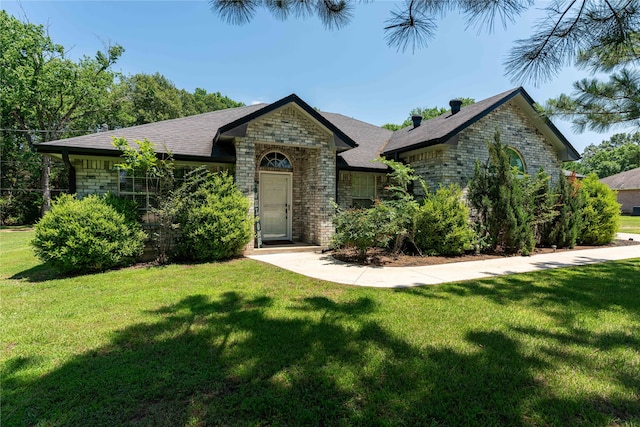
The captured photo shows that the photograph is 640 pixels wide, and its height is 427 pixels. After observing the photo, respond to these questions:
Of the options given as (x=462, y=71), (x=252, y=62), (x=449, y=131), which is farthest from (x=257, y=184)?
(x=462, y=71)

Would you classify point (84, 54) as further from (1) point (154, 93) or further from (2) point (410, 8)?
(2) point (410, 8)

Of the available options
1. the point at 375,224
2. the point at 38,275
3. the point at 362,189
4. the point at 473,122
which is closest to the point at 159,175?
the point at 38,275

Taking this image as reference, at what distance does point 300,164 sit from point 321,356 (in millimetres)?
8825

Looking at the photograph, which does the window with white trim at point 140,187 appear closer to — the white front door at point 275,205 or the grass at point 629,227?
the white front door at point 275,205

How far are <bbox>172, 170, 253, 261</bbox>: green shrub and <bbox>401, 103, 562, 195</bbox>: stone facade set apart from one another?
6236 millimetres

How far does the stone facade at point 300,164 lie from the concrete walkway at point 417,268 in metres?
1.61

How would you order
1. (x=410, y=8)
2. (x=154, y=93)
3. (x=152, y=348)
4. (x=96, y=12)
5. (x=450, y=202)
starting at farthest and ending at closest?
(x=154, y=93) < (x=450, y=202) < (x=96, y=12) < (x=410, y=8) < (x=152, y=348)

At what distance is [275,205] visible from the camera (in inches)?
439

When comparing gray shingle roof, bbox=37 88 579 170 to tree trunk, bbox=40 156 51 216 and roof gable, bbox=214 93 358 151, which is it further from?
tree trunk, bbox=40 156 51 216

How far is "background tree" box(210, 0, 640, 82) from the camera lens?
358 cm

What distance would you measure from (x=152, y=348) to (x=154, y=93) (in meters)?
36.4

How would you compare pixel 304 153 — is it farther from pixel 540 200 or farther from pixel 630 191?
pixel 630 191

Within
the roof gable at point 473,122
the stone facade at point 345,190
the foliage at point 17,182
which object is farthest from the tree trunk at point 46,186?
the roof gable at point 473,122

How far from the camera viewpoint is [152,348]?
325cm
